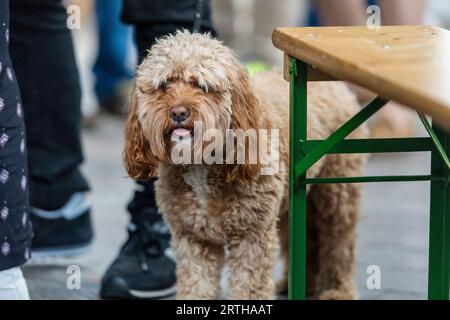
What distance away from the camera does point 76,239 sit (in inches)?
144

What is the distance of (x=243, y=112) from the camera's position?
2.53 metres

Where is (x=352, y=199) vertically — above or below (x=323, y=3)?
below

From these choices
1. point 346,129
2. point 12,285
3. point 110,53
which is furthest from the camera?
point 110,53

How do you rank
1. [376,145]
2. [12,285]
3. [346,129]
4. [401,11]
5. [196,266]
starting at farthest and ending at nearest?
1. [401,11]
2. [196,266]
3. [12,285]
4. [376,145]
5. [346,129]

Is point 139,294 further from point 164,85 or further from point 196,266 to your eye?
point 164,85

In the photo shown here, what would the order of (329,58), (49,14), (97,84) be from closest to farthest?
1. (329,58)
2. (49,14)
3. (97,84)

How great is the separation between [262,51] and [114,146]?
7.02 feet

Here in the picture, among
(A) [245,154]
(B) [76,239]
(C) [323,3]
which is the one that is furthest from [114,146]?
(A) [245,154]

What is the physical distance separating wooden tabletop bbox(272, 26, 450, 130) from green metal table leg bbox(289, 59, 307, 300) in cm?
8

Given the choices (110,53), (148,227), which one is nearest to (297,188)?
(148,227)

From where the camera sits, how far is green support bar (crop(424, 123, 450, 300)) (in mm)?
2547

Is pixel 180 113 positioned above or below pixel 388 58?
below

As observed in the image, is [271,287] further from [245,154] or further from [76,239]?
[76,239]

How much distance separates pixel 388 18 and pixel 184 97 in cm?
254
